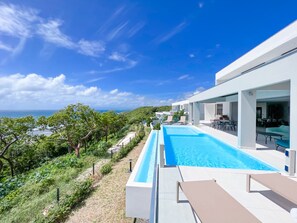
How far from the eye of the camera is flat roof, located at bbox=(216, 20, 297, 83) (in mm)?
10219

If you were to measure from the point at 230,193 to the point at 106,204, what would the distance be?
3777 mm

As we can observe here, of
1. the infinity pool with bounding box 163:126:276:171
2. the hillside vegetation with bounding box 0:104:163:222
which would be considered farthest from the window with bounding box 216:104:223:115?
the infinity pool with bounding box 163:126:276:171

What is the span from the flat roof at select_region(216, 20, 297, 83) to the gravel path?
476 inches

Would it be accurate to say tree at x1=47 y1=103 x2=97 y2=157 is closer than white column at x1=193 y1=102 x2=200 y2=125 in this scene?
Yes

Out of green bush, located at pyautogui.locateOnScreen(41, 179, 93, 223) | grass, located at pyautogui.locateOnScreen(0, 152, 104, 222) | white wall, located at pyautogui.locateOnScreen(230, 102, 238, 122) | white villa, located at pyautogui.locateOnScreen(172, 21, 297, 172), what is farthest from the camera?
white wall, located at pyautogui.locateOnScreen(230, 102, 238, 122)

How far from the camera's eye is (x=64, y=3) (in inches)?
399

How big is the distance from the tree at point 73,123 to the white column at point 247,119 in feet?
38.6

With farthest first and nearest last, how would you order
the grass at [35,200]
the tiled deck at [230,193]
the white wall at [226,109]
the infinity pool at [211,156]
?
the white wall at [226,109], the infinity pool at [211,156], the grass at [35,200], the tiled deck at [230,193]

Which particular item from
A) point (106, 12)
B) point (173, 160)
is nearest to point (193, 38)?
point (106, 12)

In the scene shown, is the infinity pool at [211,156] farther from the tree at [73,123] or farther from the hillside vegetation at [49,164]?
the tree at [73,123]

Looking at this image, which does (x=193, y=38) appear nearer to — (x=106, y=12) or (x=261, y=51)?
(x=261, y=51)

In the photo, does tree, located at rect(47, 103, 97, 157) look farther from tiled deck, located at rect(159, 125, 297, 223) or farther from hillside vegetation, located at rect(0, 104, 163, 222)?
tiled deck, located at rect(159, 125, 297, 223)

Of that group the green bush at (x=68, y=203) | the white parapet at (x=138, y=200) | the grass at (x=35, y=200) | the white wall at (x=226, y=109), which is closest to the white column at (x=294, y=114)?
the white parapet at (x=138, y=200)

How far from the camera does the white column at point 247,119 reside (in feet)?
26.4
